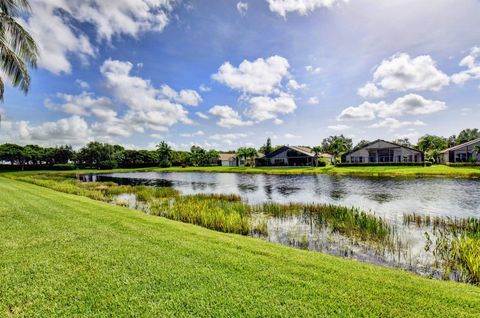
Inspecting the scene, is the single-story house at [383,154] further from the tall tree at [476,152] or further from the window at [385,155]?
the tall tree at [476,152]

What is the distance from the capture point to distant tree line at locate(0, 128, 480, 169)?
74688mm

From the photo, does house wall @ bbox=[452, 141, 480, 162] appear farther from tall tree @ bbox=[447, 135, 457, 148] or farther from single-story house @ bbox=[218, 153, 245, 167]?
single-story house @ bbox=[218, 153, 245, 167]

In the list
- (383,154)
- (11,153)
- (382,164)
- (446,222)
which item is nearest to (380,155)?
(383,154)

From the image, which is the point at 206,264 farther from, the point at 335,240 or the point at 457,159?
the point at 457,159

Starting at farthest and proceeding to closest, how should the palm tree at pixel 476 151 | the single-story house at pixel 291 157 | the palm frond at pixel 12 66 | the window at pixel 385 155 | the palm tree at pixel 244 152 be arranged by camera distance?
the palm tree at pixel 244 152 < the single-story house at pixel 291 157 < the window at pixel 385 155 < the palm tree at pixel 476 151 < the palm frond at pixel 12 66

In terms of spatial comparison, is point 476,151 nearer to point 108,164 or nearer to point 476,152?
point 476,152

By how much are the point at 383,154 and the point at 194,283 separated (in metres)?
62.7

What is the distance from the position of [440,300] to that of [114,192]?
27301 mm

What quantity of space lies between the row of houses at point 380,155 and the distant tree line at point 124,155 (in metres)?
8.93

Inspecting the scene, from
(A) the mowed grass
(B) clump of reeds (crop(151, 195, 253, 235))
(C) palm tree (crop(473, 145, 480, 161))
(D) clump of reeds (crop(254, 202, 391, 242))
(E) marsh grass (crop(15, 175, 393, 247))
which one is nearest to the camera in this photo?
(A) the mowed grass

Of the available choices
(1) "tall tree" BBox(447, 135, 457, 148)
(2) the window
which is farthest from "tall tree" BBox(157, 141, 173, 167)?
(1) "tall tree" BBox(447, 135, 457, 148)

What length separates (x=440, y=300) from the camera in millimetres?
4254

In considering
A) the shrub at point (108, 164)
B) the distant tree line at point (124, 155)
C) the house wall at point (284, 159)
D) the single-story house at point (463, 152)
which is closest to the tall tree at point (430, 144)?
the distant tree line at point (124, 155)

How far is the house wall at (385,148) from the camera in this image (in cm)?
5396
